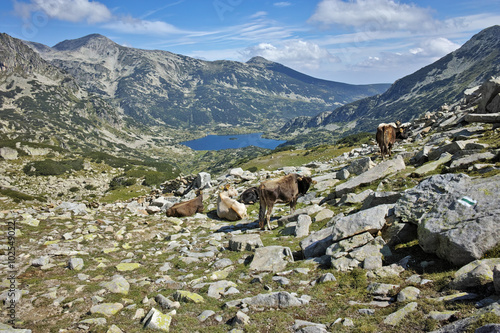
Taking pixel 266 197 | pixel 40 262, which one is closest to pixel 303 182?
pixel 266 197

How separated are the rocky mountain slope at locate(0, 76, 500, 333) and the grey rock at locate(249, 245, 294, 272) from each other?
56 mm

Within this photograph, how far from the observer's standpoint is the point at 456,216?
7.94 meters

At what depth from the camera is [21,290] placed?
8797 millimetres

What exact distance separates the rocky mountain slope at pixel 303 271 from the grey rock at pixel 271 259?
0.18 feet

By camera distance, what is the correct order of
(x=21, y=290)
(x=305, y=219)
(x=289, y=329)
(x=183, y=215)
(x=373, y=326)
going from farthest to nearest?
(x=183, y=215) < (x=305, y=219) < (x=21, y=290) < (x=289, y=329) < (x=373, y=326)

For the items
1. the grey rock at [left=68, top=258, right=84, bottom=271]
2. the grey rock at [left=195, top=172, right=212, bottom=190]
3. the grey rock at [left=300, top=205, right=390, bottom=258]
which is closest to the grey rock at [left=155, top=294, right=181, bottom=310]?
the grey rock at [left=68, top=258, right=84, bottom=271]

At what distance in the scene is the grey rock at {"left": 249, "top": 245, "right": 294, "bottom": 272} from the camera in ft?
34.4

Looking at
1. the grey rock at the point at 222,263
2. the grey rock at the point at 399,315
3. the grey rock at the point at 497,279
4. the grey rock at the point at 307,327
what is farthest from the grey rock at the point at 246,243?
the grey rock at the point at 497,279

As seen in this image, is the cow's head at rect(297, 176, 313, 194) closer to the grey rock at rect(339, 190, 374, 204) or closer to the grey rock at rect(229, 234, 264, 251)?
the grey rock at rect(339, 190, 374, 204)

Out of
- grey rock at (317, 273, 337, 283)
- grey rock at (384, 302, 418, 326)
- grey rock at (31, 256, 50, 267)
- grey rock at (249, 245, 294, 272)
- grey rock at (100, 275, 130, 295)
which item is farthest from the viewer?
grey rock at (31, 256, 50, 267)

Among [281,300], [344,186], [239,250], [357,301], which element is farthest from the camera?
[344,186]

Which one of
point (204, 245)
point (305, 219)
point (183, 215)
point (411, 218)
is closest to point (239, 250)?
point (204, 245)

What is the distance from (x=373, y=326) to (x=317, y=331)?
126 cm

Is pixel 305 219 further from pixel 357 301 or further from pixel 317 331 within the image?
pixel 317 331
